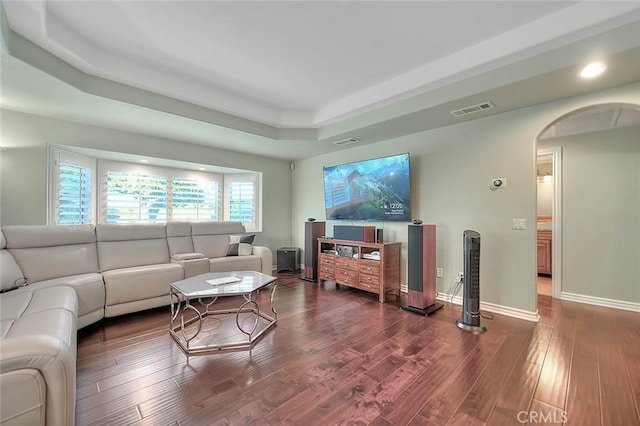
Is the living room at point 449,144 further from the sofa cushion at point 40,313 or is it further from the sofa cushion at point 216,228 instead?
the sofa cushion at point 40,313

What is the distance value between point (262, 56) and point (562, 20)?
249cm

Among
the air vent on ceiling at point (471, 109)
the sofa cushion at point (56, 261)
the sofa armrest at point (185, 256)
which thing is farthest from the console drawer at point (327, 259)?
the sofa cushion at point (56, 261)

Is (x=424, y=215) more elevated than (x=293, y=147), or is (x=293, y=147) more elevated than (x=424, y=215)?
(x=293, y=147)

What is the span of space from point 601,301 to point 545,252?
5.04 feet

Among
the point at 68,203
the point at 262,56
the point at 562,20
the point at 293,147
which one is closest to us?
the point at 562,20

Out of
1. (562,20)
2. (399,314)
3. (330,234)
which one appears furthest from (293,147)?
(562,20)

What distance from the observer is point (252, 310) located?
2.97m

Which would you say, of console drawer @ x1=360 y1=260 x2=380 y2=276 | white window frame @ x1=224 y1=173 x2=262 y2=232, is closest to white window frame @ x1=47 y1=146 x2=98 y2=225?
white window frame @ x1=224 y1=173 x2=262 y2=232

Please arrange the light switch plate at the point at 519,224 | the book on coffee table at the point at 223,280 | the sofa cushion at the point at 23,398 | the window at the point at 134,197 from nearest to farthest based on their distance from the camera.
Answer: the sofa cushion at the point at 23,398, the book on coffee table at the point at 223,280, the light switch plate at the point at 519,224, the window at the point at 134,197

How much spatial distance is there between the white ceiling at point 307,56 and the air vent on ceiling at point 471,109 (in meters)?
0.09

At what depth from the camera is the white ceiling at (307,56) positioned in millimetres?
1953

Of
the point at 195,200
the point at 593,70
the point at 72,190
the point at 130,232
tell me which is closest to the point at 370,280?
the point at 593,70

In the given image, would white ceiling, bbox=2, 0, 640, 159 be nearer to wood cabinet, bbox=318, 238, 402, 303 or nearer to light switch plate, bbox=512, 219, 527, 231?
light switch plate, bbox=512, 219, 527, 231

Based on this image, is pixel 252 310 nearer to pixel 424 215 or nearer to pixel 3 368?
pixel 3 368
